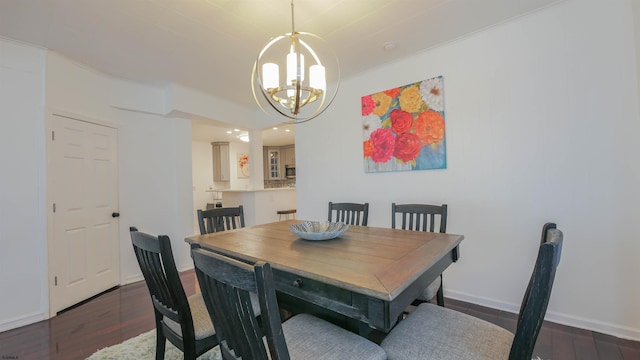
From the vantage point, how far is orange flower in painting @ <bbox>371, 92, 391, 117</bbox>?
9.73 ft

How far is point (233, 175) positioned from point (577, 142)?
22.4 ft

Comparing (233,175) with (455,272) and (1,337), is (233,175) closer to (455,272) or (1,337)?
(1,337)

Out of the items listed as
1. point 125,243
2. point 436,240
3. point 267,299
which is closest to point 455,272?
point 436,240

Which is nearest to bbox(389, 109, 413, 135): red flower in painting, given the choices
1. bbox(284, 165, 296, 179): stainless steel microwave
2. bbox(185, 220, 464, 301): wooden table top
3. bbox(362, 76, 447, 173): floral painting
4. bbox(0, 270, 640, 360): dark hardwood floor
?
bbox(362, 76, 447, 173): floral painting

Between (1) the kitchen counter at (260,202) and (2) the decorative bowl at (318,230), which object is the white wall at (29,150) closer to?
(1) the kitchen counter at (260,202)

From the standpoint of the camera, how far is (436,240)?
162 centimetres

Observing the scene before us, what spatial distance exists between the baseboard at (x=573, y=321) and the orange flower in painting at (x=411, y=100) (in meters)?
1.86

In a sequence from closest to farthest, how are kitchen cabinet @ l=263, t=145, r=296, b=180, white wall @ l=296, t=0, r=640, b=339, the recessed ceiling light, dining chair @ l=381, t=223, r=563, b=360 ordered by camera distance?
dining chair @ l=381, t=223, r=563, b=360 → white wall @ l=296, t=0, r=640, b=339 → the recessed ceiling light → kitchen cabinet @ l=263, t=145, r=296, b=180

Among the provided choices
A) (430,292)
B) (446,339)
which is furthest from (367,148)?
(446,339)

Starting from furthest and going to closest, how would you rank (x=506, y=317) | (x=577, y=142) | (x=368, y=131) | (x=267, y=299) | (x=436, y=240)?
(x=368, y=131) < (x=506, y=317) < (x=577, y=142) < (x=436, y=240) < (x=267, y=299)

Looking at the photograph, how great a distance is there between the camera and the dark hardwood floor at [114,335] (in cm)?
178

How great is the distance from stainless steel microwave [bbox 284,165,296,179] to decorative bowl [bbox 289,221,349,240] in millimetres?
6547

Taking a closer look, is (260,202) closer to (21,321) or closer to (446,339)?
(21,321)

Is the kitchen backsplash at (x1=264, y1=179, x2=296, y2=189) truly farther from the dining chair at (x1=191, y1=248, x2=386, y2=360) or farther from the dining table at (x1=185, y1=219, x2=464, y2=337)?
the dining chair at (x1=191, y1=248, x2=386, y2=360)
